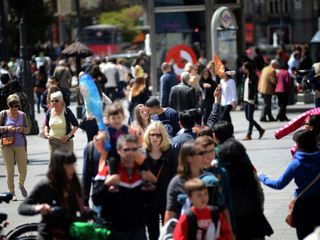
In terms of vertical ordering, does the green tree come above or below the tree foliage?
above

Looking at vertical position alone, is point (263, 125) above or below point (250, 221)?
below

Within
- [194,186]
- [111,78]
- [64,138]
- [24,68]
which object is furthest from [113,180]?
[111,78]

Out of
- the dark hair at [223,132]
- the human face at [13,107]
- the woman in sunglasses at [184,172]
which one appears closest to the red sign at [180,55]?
the human face at [13,107]

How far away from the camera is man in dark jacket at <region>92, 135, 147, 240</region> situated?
8898 mm

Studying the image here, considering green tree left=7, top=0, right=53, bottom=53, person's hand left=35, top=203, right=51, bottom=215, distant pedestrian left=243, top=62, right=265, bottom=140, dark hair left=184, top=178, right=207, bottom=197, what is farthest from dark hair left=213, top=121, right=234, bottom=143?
green tree left=7, top=0, right=53, bottom=53

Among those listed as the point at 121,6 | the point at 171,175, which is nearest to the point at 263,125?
the point at 171,175

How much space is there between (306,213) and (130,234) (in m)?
1.81

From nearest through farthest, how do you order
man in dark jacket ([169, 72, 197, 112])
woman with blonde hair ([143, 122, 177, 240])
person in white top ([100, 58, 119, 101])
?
1. woman with blonde hair ([143, 122, 177, 240])
2. man in dark jacket ([169, 72, 197, 112])
3. person in white top ([100, 58, 119, 101])

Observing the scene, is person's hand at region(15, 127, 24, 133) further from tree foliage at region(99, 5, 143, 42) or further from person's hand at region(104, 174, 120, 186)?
tree foliage at region(99, 5, 143, 42)

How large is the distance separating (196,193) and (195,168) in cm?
61

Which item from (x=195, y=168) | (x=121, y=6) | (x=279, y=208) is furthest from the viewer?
(x=121, y=6)

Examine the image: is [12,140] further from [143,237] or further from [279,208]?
[143,237]

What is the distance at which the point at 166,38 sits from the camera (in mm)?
33219

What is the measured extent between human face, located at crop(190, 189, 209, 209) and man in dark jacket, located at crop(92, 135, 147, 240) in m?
0.90
